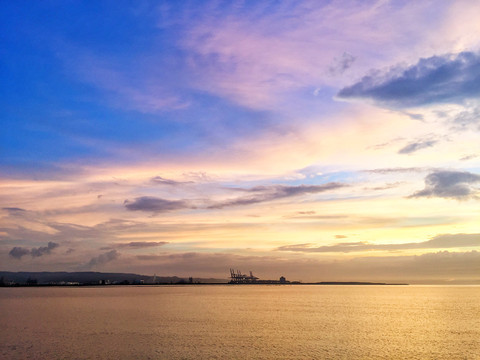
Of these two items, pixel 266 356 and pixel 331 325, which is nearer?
pixel 266 356

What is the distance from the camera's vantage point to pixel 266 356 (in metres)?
49.8

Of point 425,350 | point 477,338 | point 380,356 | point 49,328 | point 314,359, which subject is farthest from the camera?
point 49,328

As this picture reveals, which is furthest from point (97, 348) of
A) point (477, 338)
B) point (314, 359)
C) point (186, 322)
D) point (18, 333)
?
point (477, 338)

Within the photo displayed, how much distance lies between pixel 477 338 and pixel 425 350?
1585cm

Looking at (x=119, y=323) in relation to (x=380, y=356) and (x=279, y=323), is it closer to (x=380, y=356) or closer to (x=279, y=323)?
(x=279, y=323)

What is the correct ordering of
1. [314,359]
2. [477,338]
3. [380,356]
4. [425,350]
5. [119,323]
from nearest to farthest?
[314,359], [380,356], [425,350], [477,338], [119,323]

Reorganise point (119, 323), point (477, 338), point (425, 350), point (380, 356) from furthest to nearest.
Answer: point (119, 323)
point (477, 338)
point (425, 350)
point (380, 356)

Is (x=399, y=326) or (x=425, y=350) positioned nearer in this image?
(x=425, y=350)

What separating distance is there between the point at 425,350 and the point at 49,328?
59502mm

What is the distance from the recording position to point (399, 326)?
275 ft

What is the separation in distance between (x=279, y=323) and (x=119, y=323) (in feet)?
101

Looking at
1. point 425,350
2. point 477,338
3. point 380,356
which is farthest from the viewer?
point 477,338

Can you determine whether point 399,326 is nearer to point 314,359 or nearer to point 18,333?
point 314,359

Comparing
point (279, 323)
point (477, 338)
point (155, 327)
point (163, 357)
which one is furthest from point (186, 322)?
point (477, 338)
